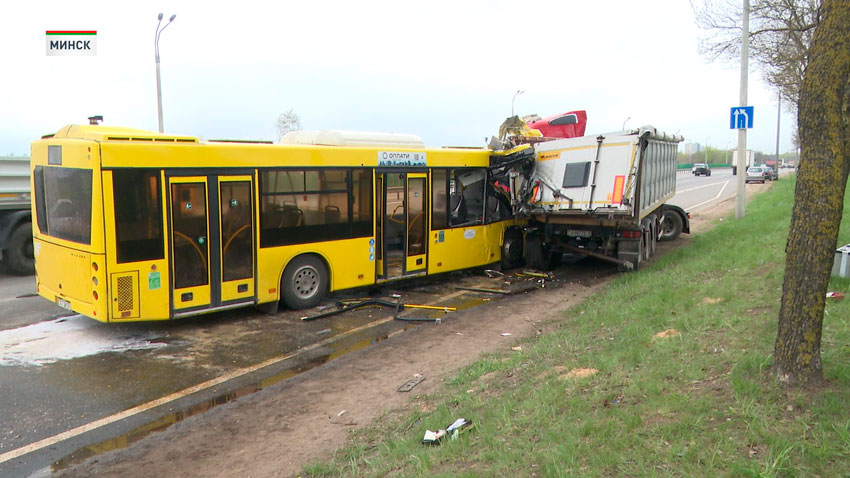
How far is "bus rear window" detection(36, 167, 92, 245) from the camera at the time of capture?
8180 mm

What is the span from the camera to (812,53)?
14.1 feet

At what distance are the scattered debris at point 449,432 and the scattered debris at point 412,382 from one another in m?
1.53

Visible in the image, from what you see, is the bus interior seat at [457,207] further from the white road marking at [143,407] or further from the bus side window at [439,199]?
the white road marking at [143,407]

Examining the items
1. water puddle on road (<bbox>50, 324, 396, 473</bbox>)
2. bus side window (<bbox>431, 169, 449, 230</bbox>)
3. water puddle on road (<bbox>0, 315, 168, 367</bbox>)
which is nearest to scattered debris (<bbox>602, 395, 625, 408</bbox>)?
water puddle on road (<bbox>50, 324, 396, 473</bbox>)

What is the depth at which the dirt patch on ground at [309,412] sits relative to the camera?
5047 millimetres

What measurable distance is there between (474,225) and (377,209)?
2.73 m

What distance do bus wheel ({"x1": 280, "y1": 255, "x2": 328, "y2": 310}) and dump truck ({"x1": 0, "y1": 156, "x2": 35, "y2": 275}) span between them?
23.2 feet

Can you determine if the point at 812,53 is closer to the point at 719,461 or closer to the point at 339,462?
the point at 719,461

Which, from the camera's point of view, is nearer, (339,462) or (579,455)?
(579,455)

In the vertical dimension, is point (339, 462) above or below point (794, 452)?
below

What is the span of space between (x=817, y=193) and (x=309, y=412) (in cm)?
463

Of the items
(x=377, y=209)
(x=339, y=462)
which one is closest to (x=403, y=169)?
(x=377, y=209)

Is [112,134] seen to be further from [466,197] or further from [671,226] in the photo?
[671,226]

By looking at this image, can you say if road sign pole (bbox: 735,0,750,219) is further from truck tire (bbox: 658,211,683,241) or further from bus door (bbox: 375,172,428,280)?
bus door (bbox: 375,172,428,280)
